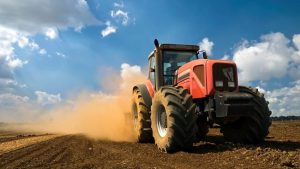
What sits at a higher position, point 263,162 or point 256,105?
point 256,105

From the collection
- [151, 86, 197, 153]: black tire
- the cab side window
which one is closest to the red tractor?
[151, 86, 197, 153]: black tire

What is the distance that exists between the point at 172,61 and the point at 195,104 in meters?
2.70

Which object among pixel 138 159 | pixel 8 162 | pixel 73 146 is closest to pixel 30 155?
pixel 8 162

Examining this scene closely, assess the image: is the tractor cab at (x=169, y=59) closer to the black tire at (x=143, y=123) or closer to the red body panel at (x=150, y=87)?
the red body panel at (x=150, y=87)

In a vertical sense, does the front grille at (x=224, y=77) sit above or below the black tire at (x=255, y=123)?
above

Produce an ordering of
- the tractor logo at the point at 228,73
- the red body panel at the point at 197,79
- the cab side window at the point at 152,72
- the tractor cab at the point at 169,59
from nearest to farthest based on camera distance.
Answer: the red body panel at the point at 197,79
the tractor logo at the point at 228,73
the tractor cab at the point at 169,59
the cab side window at the point at 152,72

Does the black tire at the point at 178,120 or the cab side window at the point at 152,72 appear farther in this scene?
the cab side window at the point at 152,72

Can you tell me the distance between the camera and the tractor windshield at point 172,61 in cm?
1238

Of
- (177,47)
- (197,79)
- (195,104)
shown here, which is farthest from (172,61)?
(195,104)

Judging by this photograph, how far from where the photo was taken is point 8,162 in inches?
377

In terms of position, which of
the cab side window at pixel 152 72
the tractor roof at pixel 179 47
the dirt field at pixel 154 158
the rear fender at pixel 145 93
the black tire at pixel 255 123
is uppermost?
the tractor roof at pixel 179 47

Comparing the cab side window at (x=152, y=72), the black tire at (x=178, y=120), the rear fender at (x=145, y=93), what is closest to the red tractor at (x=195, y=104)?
the black tire at (x=178, y=120)

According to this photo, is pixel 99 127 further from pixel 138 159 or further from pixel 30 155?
pixel 138 159

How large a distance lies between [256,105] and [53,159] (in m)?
5.35
